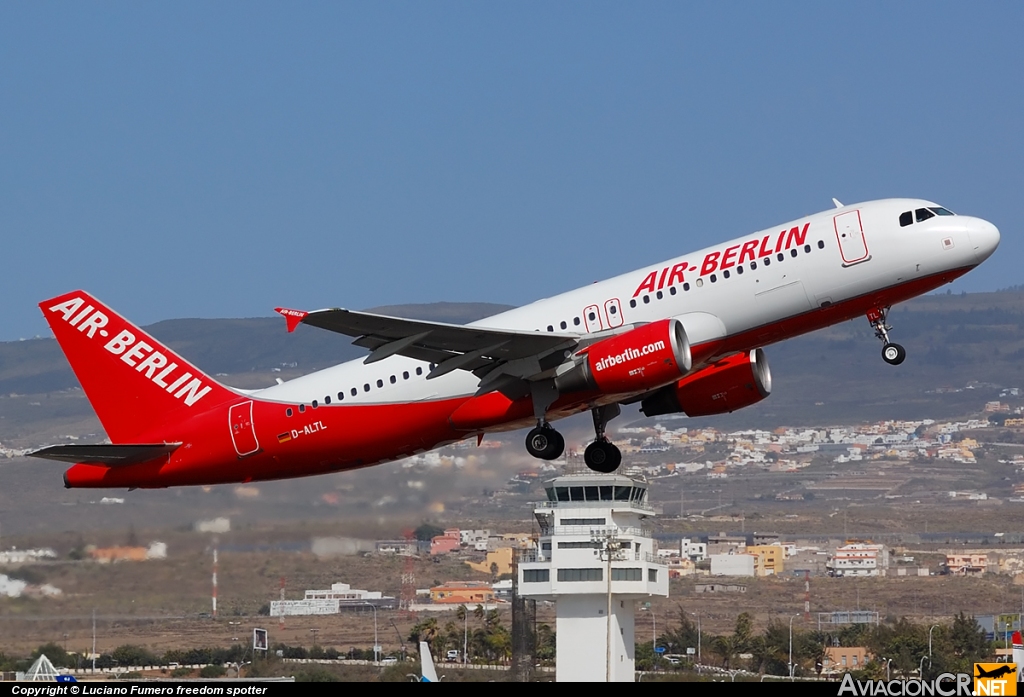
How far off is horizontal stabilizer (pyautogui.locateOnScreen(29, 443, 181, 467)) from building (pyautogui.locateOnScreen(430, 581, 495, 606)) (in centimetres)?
5411

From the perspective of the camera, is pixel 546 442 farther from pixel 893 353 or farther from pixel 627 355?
pixel 893 353

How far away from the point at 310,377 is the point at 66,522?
964 centimetres

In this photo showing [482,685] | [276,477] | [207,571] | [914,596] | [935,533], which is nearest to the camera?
[482,685]

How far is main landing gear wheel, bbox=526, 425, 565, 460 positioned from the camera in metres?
37.0

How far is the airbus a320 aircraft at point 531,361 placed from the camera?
114 feet

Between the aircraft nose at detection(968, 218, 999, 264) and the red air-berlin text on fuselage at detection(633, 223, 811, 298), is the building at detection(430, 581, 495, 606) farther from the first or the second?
the aircraft nose at detection(968, 218, 999, 264)

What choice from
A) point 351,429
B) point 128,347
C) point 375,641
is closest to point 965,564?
point 375,641

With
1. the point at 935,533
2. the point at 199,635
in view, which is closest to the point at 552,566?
the point at 199,635

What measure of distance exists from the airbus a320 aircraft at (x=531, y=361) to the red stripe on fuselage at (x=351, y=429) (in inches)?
1.6

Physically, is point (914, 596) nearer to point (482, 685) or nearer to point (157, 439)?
point (157, 439)

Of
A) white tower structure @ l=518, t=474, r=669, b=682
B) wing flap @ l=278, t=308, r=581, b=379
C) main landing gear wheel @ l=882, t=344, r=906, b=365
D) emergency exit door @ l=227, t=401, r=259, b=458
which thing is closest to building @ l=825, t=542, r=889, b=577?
white tower structure @ l=518, t=474, r=669, b=682

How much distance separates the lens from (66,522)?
43.8 m

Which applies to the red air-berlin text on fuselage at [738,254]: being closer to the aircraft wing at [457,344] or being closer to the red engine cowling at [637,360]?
the red engine cowling at [637,360]

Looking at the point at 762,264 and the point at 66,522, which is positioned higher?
the point at 762,264
